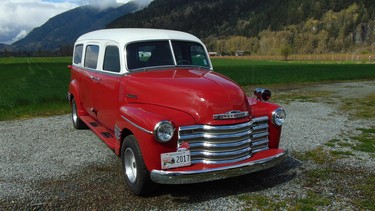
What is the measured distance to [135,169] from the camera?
471 centimetres

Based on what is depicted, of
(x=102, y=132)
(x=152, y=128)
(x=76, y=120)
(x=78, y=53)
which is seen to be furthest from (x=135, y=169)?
(x=78, y=53)

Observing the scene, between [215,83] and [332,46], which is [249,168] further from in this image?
[332,46]

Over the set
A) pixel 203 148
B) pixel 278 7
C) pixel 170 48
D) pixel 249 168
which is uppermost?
pixel 278 7

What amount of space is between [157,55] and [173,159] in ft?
7.29

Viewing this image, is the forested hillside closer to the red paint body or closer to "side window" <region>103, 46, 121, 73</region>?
"side window" <region>103, 46, 121, 73</region>

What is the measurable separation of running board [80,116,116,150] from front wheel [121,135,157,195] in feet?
2.40

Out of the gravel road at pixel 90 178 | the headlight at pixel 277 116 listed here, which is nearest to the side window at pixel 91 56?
the gravel road at pixel 90 178

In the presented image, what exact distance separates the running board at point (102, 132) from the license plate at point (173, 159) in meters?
1.53

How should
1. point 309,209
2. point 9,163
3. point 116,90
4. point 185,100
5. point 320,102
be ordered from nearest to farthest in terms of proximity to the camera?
1. point 309,209
2. point 185,100
3. point 116,90
4. point 9,163
5. point 320,102

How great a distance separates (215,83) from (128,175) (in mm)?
1781

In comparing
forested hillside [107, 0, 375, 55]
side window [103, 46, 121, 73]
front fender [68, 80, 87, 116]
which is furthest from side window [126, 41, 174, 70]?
forested hillside [107, 0, 375, 55]

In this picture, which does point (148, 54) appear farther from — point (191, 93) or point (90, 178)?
point (90, 178)

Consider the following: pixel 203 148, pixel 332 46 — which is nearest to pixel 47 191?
pixel 203 148

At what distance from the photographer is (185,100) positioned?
15.3 feet
